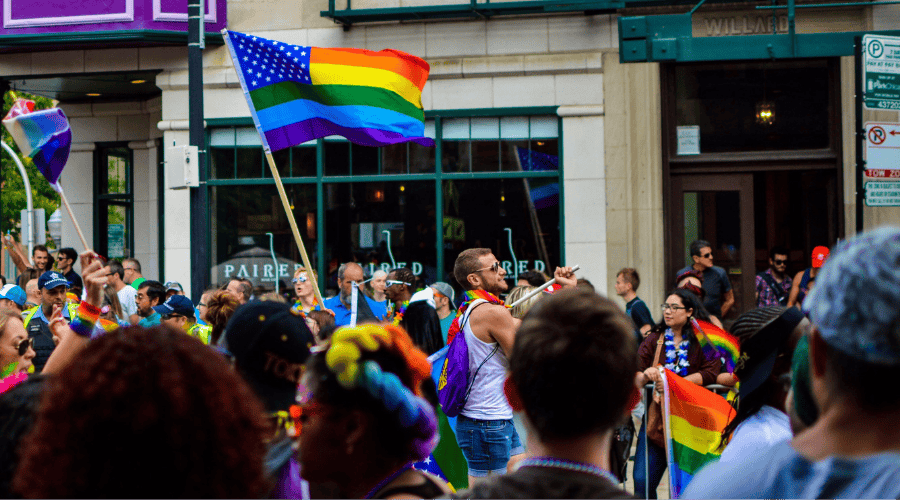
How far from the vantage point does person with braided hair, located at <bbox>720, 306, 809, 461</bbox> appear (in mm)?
2899

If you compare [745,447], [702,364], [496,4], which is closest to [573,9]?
[496,4]

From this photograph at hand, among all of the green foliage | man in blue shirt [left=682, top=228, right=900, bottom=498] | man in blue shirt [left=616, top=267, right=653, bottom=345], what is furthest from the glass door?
the green foliage

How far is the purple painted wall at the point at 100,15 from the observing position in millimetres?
12891

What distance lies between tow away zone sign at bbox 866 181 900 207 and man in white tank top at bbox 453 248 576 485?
175 inches

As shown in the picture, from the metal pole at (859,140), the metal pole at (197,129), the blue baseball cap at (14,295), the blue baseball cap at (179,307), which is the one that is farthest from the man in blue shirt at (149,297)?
the metal pole at (859,140)

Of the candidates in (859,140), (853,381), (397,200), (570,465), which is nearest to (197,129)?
(397,200)

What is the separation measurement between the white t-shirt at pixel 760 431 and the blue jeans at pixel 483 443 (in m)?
3.42

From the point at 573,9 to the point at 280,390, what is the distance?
33.5 feet

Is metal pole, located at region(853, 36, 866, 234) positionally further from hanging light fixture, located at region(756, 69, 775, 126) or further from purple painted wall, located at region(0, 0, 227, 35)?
purple painted wall, located at region(0, 0, 227, 35)

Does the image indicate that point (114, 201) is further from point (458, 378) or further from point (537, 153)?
point (458, 378)

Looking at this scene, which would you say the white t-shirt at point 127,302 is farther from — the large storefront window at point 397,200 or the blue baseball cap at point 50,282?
the large storefront window at point 397,200

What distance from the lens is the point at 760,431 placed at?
2871 mm

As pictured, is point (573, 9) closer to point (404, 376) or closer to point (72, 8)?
point (72, 8)

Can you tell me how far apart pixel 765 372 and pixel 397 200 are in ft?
32.3
